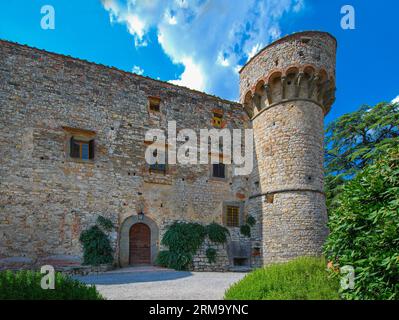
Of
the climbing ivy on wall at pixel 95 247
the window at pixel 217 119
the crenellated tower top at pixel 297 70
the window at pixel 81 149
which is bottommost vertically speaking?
the climbing ivy on wall at pixel 95 247

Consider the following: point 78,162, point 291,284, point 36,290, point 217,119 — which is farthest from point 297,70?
point 36,290

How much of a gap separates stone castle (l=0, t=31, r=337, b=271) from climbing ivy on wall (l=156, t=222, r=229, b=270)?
32cm

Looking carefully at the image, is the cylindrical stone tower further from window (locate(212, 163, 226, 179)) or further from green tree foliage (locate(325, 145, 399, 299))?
green tree foliage (locate(325, 145, 399, 299))

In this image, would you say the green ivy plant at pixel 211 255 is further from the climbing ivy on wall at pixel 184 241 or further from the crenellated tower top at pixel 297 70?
the crenellated tower top at pixel 297 70

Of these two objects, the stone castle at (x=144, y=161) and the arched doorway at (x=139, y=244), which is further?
the arched doorway at (x=139, y=244)

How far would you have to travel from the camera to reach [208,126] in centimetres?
1534

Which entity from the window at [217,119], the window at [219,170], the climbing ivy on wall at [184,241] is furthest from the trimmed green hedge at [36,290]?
the window at [217,119]

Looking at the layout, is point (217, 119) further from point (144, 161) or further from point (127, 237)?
point (127, 237)

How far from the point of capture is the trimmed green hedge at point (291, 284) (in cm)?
543

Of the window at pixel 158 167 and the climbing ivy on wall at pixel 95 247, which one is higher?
the window at pixel 158 167

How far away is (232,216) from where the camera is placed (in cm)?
1501

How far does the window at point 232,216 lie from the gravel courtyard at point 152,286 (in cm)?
444

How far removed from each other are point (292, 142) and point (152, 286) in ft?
28.5
